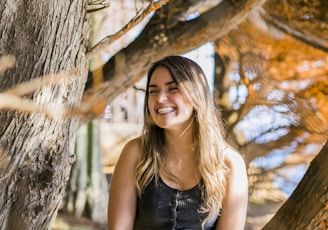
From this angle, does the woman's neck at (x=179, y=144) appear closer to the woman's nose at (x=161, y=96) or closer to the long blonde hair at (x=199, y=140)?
the long blonde hair at (x=199, y=140)

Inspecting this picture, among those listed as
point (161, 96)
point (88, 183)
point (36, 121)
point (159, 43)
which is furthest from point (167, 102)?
point (88, 183)

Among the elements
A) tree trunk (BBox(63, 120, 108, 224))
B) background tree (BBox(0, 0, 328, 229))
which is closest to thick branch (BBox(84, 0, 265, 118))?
background tree (BBox(0, 0, 328, 229))

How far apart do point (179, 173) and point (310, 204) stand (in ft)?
1.59

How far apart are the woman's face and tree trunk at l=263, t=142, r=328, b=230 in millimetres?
533

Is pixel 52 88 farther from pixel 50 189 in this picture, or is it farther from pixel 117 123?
pixel 117 123

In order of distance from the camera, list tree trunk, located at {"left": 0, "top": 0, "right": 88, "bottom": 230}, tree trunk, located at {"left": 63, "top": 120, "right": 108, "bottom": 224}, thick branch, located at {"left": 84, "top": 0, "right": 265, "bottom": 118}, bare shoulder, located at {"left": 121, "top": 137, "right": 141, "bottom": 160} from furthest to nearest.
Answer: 1. tree trunk, located at {"left": 63, "top": 120, "right": 108, "bottom": 224}
2. thick branch, located at {"left": 84, "top": 0, "right": 265, "bottom": 118}
3. bare shoulder, located at {"left": 121, "top": 137, "right": 141, "bottom": 160}
4. tree trunk, located at {"left": 0, "top": 0, "right": 88, "bottom": 230}

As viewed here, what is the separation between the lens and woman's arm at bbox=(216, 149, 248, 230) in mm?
1876

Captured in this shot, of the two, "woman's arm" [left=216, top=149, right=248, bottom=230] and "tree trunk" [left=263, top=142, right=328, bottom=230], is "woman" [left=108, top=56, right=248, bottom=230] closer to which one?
"woman's arm" [left=216, top=149, right=248, bottom=230]

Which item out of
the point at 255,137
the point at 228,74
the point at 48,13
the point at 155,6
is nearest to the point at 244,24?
the point at 228,74

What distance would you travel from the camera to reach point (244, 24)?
4531 mm

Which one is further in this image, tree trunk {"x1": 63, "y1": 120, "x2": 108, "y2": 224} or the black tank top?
tree trunk {"x1": 63, "y1": 120, "x2": 108, "y2": 224}

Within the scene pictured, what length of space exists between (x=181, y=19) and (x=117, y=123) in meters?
3.13

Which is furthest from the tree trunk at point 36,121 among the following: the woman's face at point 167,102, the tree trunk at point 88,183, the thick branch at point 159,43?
the tree trunk at point 88,183

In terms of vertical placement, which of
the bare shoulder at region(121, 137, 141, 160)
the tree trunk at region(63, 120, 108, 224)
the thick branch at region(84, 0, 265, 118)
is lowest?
the tree trunk at region(63, 120, 108, 224)
